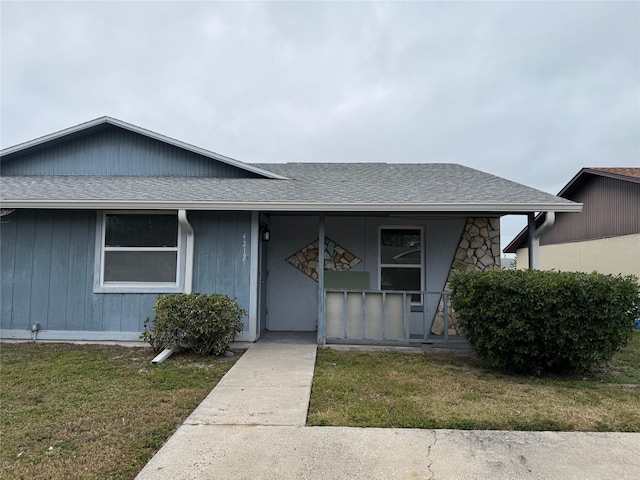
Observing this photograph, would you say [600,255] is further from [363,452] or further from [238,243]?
[363,452]

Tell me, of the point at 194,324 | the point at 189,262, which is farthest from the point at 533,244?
the point at 189,262

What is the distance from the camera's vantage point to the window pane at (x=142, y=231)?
7203 millimetres

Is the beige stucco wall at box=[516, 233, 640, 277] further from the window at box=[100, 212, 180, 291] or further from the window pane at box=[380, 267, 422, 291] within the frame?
the window at box=[100, 212, 180, 291]

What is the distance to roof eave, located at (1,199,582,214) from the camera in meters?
6.47

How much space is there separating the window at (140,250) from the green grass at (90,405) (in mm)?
1289

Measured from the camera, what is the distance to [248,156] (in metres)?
26.4

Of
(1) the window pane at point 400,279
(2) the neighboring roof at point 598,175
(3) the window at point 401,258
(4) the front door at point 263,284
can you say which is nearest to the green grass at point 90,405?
(4) the front door at point 263,284

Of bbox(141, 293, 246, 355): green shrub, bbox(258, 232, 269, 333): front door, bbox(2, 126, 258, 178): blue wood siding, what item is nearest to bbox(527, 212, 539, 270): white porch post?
bbox(258, 232, 269, 333): front door

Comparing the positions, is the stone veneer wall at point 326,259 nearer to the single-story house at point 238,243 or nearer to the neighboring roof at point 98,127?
the single-story house at point 238,243

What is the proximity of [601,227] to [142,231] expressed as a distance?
46.4 feet

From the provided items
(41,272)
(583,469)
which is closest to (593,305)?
(583,469)

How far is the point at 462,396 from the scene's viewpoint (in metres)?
4.45

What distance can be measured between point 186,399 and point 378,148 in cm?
1945

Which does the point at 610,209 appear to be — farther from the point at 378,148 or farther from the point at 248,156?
the point at 248,156
